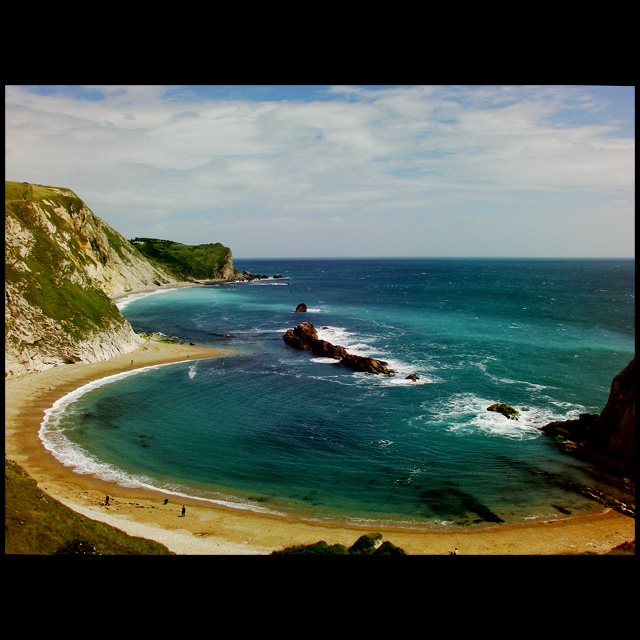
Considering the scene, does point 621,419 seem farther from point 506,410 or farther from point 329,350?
point 329,350

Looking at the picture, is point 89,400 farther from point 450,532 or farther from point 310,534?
point 450,532

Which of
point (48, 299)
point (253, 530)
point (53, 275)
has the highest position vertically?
Answer: point (53, 275)

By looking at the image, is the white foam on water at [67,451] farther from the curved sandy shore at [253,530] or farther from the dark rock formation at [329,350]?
the dark rock formation at [329,350]

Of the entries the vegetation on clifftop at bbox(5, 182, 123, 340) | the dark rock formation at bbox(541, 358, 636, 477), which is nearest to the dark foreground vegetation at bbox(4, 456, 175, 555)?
the dark rock formation at bbox(541, 358, 636, 477)

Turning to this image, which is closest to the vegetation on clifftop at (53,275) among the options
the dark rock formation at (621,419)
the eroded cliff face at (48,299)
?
the eroded cliff face at (48,299)

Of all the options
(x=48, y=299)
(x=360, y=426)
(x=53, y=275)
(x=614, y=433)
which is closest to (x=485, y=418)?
(x=614, y=433)

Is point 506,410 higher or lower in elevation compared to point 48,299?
lower
